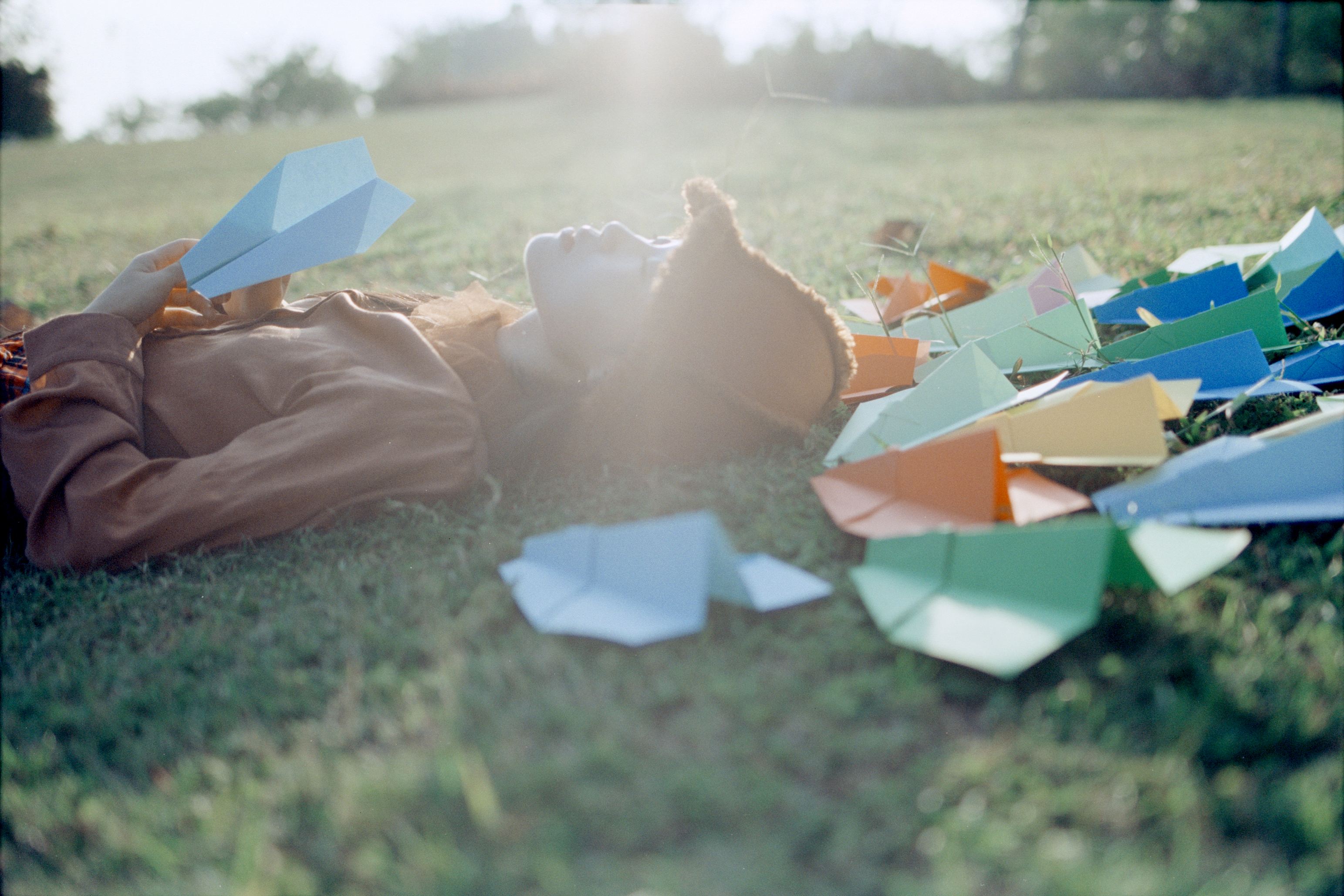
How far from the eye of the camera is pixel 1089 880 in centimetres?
77

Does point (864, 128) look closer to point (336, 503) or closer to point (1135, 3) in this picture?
point (336, 503)

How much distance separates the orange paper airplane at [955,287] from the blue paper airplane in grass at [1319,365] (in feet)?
3.23

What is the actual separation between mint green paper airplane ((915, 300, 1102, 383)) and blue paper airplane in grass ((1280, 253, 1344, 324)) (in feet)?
2.04

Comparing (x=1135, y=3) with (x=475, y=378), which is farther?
(x=1135, y=3)

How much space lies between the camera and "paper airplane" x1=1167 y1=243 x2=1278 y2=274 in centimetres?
253

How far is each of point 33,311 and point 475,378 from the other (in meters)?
3.33

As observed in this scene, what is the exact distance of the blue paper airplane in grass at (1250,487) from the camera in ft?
4.30

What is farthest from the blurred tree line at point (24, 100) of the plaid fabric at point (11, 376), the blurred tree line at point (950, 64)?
the plaid fabric at point (11, 376)

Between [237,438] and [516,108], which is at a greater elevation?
[516,108]

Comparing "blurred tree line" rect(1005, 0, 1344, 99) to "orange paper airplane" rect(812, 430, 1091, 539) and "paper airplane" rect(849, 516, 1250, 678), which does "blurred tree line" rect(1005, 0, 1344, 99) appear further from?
"paper airplane" rect(849, 516, 1250, 678)

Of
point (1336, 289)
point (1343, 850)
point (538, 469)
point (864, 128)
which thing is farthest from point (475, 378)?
point (864, 128)

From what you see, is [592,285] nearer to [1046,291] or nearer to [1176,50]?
[1046,291]

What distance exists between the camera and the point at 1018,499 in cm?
134

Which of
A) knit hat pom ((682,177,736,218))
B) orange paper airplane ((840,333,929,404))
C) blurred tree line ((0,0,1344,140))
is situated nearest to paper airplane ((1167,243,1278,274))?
orange paper airplane ((840,333,929,404))
